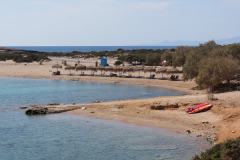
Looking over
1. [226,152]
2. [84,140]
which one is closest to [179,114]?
[84,140]

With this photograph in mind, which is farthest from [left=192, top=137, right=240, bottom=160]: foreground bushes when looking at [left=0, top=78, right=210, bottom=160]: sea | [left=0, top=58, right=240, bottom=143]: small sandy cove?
[left=0, top=58, right=240, bottom=143]: small sandy cove

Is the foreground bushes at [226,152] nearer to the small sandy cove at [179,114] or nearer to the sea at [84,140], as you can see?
the sea at [84,140]

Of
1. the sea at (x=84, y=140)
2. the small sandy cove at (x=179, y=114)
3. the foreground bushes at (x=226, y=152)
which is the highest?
the foreground bushes at (x=226, y=152)

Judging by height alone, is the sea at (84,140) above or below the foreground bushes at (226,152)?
below

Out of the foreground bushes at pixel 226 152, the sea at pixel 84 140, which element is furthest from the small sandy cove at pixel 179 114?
the foreground bushes at pixel 226 152

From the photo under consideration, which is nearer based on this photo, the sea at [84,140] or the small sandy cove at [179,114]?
the sea at [84,140]

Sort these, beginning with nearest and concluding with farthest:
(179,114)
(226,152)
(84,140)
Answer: (226,152), (84,140), (179,114)

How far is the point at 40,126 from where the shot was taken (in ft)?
51.8

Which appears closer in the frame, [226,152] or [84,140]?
[226,152]

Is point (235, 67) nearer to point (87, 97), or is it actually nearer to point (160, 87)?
point (160, 87)

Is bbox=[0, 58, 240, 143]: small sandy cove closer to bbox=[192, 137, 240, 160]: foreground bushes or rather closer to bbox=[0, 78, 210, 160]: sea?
bbox=[0, 78, 210, 160]: sea

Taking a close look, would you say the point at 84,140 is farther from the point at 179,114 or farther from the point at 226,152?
the point at 226,152

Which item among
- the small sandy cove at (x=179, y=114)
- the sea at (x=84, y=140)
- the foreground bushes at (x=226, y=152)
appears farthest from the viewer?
the small sandy cove at (x=179, y=114)

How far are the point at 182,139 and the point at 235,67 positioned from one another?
45.4 ft
